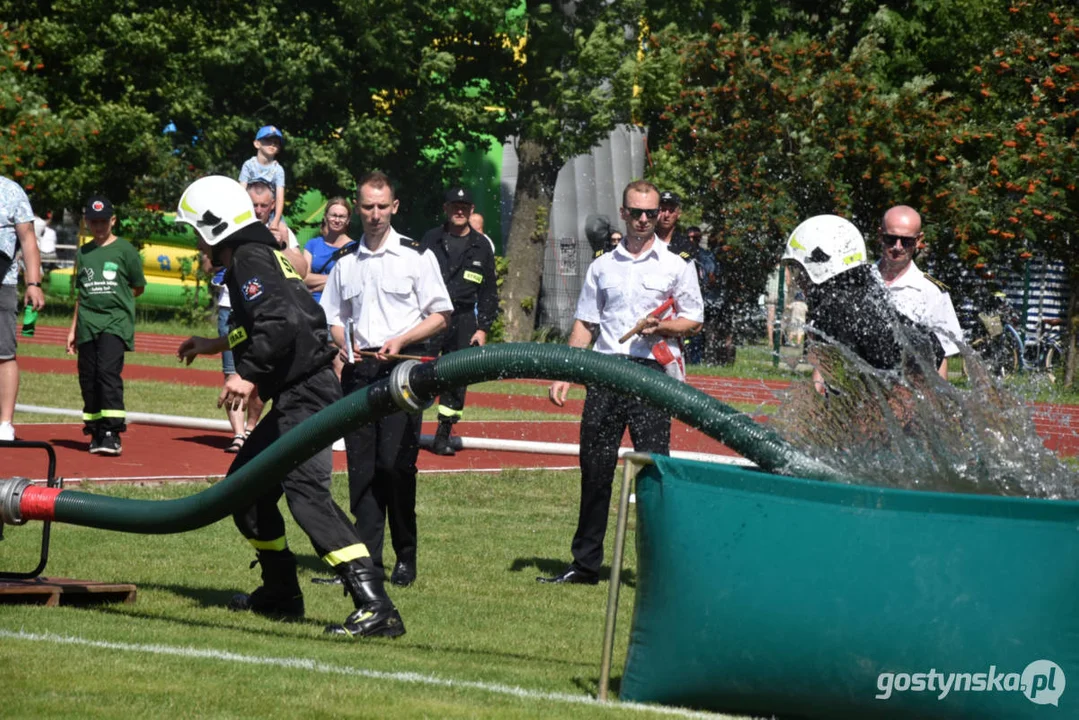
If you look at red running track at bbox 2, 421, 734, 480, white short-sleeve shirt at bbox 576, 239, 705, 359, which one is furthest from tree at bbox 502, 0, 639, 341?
white short-sleeve shirt at bbox 576, 239, 705, 359

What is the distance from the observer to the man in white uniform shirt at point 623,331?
8.34 meters

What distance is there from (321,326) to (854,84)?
21827 millimetres

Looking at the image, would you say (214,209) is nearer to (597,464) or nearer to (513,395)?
(597,464)

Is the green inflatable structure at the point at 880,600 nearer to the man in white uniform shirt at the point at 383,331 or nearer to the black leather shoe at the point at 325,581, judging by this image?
the man in white uniform shirt at the point at 383,331

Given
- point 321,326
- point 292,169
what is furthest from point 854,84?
point 321,326

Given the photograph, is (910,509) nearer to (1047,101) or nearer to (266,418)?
(266,418)

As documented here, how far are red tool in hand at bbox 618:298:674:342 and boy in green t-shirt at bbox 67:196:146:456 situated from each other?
5.35 metres

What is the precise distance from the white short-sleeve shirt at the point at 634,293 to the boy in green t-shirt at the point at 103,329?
5.02 m

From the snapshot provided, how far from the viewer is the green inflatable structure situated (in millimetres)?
4832

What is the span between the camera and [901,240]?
7852 millimetres

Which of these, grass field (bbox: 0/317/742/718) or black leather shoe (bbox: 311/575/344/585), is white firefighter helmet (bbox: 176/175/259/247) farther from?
black leather shoe (bbox: 311/575/344/585)

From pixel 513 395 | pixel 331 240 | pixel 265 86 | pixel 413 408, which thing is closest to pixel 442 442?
pixel 331 240

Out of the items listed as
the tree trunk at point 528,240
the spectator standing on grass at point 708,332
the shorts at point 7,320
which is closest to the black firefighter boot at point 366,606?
the shorts at point 7,320

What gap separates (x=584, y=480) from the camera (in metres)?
8.50
